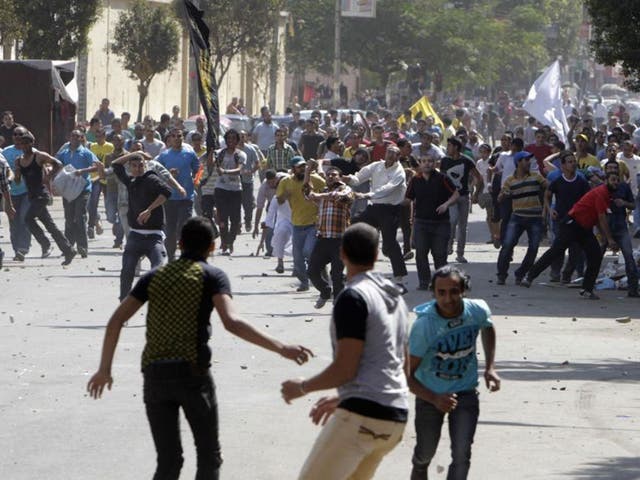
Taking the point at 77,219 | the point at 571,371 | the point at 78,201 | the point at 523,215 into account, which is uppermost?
the point at 523,215

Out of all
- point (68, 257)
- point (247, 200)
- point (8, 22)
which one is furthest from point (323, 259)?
point (8, 22)

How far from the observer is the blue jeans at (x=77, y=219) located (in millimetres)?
21844

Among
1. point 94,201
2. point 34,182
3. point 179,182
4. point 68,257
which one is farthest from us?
point 94,201

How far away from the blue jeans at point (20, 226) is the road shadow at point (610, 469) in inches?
505

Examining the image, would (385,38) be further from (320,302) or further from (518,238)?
(320,302)

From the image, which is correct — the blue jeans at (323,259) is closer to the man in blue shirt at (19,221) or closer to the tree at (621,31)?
the tree at (621,31)

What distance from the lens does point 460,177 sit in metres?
21.6

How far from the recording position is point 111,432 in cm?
993

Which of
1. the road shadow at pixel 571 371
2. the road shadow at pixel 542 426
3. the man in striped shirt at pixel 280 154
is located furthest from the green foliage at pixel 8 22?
the road shadow at pixel 542 426

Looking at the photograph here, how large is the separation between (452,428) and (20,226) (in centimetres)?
1443

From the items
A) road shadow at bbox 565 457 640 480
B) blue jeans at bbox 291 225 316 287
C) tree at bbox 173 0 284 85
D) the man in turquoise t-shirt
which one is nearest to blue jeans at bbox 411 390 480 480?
the man in turquoise t-shirt

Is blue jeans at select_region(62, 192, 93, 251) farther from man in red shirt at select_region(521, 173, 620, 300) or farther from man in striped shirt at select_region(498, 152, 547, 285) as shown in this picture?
man in red shirt at select_region(521, 173, 620, 300)

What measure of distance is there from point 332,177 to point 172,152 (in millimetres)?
4031

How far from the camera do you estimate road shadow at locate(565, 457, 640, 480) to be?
29.4 ft
